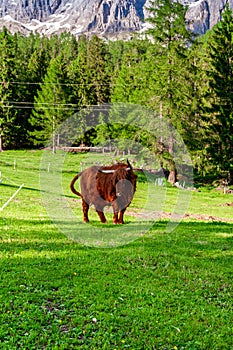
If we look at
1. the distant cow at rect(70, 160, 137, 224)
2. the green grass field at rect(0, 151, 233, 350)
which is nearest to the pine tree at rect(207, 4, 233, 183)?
the green grass field at rect(0, 151, 233, 350)

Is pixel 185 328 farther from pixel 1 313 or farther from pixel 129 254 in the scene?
pixel 129 254

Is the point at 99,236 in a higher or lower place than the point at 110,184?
lower

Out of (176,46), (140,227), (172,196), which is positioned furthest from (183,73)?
(140,227)

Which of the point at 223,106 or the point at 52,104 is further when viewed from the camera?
the point at 52,104

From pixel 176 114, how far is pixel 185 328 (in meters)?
30.2

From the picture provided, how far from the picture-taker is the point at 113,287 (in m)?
7.71

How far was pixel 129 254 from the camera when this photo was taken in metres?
10.0

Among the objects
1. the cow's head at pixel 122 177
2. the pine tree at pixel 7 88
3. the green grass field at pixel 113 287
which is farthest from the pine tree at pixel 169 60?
the pine tree at pixel 7 88

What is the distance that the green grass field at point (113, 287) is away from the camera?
590cm

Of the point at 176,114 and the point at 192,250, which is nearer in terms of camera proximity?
the point at 192,250

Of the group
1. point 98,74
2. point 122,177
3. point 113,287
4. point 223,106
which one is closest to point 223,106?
point 223,106

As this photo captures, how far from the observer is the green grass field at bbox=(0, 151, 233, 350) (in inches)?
232

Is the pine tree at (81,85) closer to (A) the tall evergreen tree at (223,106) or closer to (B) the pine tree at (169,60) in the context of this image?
(B) the pine tree at (169,60)

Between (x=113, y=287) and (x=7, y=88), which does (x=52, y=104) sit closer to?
(x=7, y=88)
